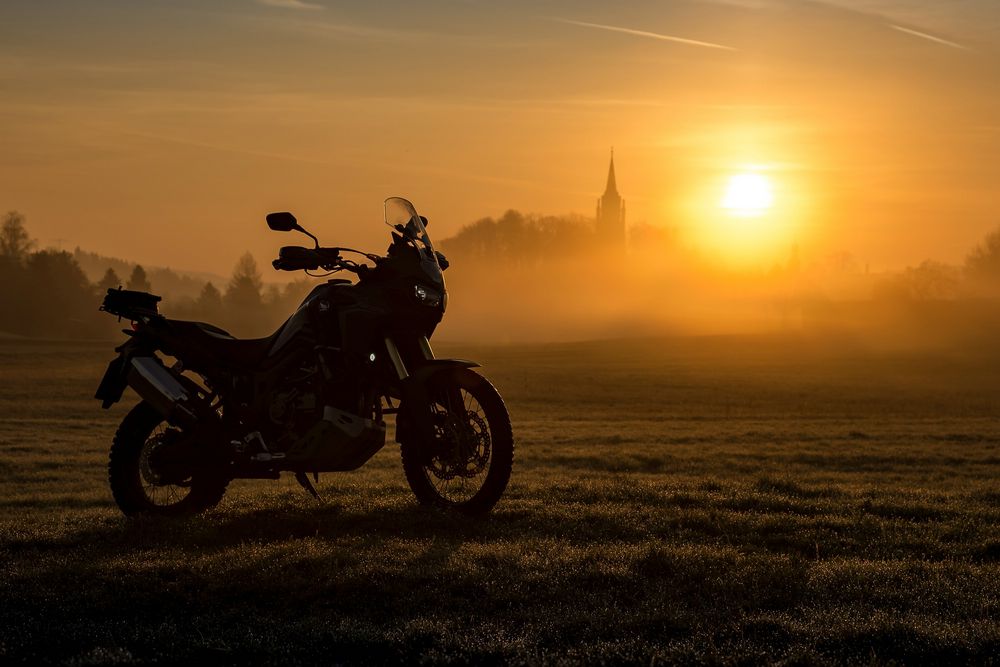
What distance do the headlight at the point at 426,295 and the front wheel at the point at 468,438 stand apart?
605 mm

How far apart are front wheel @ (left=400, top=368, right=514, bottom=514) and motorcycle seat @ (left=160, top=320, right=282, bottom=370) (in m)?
1.55

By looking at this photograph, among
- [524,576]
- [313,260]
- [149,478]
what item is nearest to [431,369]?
[313,260]

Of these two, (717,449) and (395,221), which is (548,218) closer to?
(717,449)

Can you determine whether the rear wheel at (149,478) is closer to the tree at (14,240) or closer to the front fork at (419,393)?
the front fork at (419,393)

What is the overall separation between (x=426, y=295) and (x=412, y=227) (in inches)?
28.1

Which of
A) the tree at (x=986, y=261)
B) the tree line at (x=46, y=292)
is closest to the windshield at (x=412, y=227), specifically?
the tree line at (x=46, y=292)

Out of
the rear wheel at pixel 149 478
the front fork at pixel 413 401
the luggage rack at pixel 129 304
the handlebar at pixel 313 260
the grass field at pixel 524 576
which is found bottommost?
the grass field at pixel 524 576

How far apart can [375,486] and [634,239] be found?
136 metres

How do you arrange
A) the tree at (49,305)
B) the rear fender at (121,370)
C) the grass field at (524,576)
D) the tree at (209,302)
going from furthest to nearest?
the tree at (209,302)
the tree at (49,305)
the rear fender at (121,370)
the grass field at (524,576)

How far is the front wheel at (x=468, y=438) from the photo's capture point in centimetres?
827

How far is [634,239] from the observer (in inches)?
5679

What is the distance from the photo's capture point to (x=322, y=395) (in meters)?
8.48

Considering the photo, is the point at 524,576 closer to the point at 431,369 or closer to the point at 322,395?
the point at 431,369

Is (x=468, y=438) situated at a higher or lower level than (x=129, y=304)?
lower
